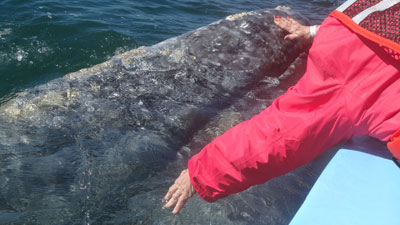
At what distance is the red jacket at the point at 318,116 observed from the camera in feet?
6.18

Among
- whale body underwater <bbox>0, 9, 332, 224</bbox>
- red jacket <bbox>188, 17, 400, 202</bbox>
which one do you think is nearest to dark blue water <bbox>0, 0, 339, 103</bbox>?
whale body underwater <bbox>0, 9, 332, 224</bbox>

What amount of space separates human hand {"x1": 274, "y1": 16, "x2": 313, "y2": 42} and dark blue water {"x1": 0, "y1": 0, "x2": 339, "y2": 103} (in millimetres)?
2771

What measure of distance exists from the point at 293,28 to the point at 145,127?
8.56 ft

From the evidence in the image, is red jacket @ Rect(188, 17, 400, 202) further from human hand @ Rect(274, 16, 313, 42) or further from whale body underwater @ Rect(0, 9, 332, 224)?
human hand @ Rect(274, 16, 313, 42)

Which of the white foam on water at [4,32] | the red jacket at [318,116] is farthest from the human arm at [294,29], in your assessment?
the white foam on water at [4,32]

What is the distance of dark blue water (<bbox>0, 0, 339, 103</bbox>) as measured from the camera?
5426mm

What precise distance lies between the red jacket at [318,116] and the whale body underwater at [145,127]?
1.04 meters

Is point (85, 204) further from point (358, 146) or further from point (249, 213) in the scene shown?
point (358, 146)

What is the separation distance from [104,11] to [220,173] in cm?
654

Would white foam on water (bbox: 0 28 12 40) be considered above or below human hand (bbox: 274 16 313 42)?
below

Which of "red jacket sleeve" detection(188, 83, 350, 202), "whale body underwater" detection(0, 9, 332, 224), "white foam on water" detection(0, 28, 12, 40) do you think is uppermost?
"red jacket sleeve" detection(188, 83, 350, 202)

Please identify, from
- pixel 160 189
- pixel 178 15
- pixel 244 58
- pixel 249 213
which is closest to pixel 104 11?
pixel 178 15

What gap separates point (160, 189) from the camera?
11.2ft

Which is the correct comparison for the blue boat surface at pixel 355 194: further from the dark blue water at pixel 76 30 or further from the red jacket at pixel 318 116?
the dark blue water at pixel 76 30
